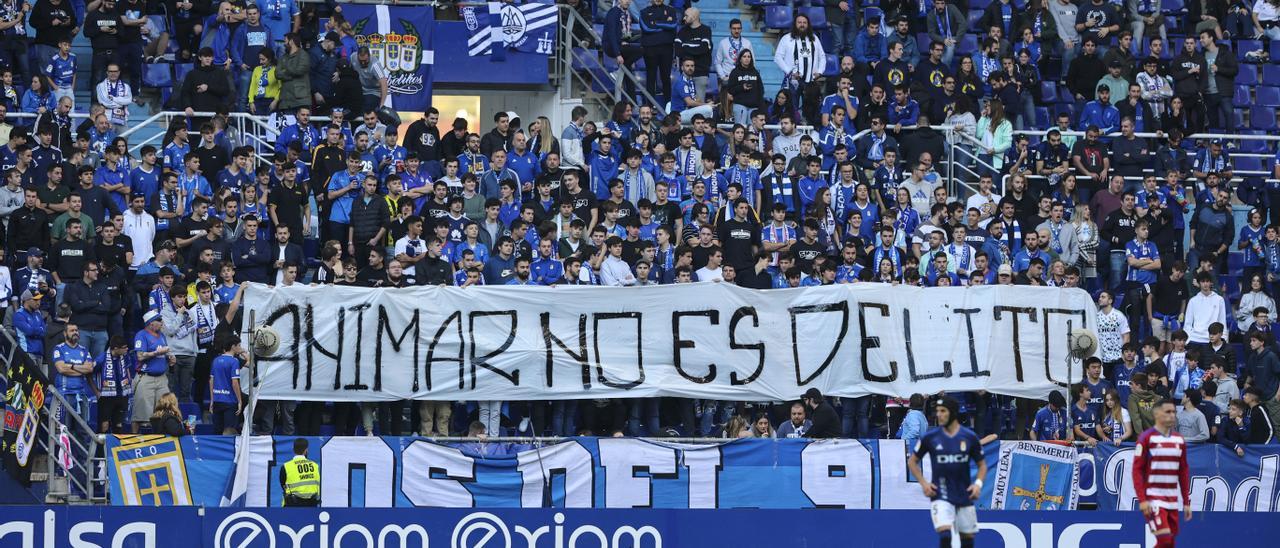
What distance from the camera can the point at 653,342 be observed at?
23.3 m

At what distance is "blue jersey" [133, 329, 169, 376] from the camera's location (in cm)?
2250

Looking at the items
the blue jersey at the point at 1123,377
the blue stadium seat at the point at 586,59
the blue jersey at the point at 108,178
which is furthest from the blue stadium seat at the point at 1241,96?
the blue jersey at the point at 108,178

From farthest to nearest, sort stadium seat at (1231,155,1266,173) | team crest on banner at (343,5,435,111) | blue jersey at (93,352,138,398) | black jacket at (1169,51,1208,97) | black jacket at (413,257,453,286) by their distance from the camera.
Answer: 1. stadium seat at (1231,155,1266,173)
2. black jacket at (1169,51,1208,97)
3. team crest on banner at (343,5,435,111)
4. black jacket at (413,257,453,286)
5. blue jersey at (93,352,138,398)

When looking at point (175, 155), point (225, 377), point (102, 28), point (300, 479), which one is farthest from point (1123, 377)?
point (102, 28)

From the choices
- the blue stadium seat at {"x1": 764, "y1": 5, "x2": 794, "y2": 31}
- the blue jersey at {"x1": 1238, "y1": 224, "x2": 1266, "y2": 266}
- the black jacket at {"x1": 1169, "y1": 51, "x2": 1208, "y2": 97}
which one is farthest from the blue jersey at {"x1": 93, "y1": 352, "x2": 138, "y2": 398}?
the black jacket at {"x1": 1169, "y1": 51, "x2": 1208, "y2": 97}

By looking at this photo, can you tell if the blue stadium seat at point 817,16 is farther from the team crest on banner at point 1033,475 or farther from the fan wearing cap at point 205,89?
the team crest on banner at point 1033,475

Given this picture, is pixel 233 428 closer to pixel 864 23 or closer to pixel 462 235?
pixel 462 235

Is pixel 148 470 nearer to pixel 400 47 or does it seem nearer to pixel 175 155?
pixel 175 155

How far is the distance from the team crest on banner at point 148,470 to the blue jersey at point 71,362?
4.73 ft

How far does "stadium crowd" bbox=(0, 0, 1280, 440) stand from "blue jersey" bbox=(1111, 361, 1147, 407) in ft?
0.21

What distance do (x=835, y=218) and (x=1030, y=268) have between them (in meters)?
2.89

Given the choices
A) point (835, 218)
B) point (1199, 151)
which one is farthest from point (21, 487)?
point (1199, 151)

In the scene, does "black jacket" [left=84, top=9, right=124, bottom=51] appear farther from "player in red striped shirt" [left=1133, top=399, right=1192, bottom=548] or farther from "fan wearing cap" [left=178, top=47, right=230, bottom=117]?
"player in red striped shirt" [left=1133, top=399, right=1192, bottom=548]

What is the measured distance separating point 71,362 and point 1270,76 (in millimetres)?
20640
